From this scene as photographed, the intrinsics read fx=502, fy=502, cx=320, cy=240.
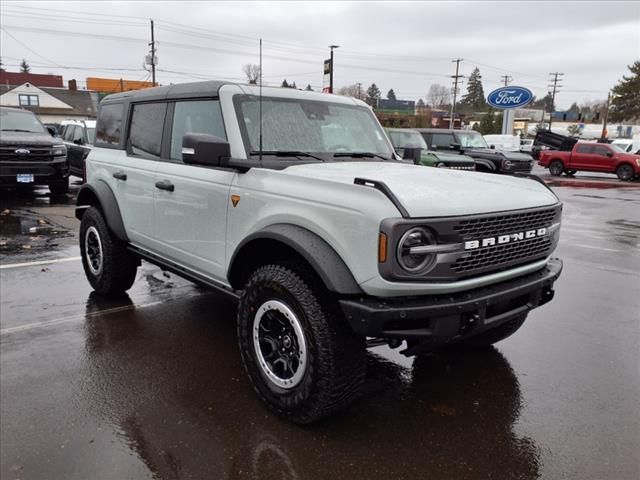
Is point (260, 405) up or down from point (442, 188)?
down

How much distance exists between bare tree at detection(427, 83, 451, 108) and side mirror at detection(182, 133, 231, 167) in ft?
374

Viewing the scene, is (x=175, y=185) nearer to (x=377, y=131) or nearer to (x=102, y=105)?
(x=377, y=131)

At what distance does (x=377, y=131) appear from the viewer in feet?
14.7

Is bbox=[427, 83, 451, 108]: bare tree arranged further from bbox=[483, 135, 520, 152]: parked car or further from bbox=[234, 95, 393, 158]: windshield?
bbox=[234, 95, 393, 158]: windshield

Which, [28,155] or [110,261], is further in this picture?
[28,155]

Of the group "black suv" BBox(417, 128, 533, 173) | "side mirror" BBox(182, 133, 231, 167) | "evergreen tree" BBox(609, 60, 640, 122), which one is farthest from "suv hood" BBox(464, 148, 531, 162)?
"evergreen tree" BBox(609, 60, 640, 122)

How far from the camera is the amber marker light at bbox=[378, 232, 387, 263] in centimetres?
241

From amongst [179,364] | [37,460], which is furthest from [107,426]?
[179,364]

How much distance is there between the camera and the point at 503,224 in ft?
9.34

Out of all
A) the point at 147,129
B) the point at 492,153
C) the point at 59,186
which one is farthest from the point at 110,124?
the point at 492,153

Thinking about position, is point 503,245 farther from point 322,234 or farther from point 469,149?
point 469,149

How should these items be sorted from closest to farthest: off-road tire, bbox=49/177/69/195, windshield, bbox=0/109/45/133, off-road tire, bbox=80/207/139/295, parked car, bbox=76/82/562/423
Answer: parked car, bbox=76/82/562/423, off-road tire, bbox=80/207/139/295, windshield, bbox=0/109/45/133, off-road tire, bbox=49/177/69/195

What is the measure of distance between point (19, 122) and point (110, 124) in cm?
922

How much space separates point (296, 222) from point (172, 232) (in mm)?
1540
